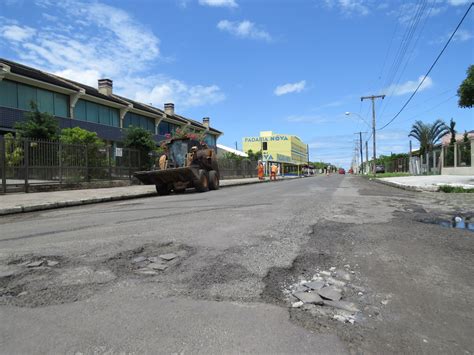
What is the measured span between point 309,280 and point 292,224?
330cm

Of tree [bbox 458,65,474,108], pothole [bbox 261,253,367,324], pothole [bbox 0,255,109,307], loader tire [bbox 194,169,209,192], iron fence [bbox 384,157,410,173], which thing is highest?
tree [bbox 458,65,474,108]

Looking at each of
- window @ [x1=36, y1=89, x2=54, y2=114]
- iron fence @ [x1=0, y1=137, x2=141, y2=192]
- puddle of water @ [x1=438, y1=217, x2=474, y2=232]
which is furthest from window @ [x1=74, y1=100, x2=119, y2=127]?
puddle of water @ [x1=438, y1=217, x2=474, y2=232]

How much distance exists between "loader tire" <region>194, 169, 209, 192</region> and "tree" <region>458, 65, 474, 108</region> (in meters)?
11.9

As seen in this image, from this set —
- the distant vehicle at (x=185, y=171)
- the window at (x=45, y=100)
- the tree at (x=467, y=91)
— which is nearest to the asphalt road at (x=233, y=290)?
the distant vehicle at (x=185, y=171)

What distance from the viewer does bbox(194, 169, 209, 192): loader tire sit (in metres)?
17.4

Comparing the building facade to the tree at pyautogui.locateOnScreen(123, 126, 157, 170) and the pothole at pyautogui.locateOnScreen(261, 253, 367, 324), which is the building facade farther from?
the pothole at pyautogui.locateOnScreen(261, 253, 367, 324)

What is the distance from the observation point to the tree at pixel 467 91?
16.8 metres

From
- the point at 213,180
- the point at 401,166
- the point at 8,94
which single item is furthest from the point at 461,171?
the point at 8,94

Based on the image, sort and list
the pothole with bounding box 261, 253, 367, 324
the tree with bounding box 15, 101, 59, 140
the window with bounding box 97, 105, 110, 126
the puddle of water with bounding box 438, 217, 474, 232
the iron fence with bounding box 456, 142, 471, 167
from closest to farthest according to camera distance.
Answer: the pothole with bounding box 261, 253, 367, 324 → the puddle of water with bounding box 438, 217, 474, 232 → the tree with bounding box 15, 101, 59, 140 → the iron fence with bounding box 456, 142, 471, 167 → the window with bounding box 97, 105, 110, 126

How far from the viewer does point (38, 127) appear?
70.4 ft

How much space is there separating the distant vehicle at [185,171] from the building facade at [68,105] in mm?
11784

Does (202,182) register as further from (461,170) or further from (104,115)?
(461,170)

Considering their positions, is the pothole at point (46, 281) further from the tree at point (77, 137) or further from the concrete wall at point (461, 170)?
the concrete wall at point (461, 170)

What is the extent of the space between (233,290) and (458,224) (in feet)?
19.8
